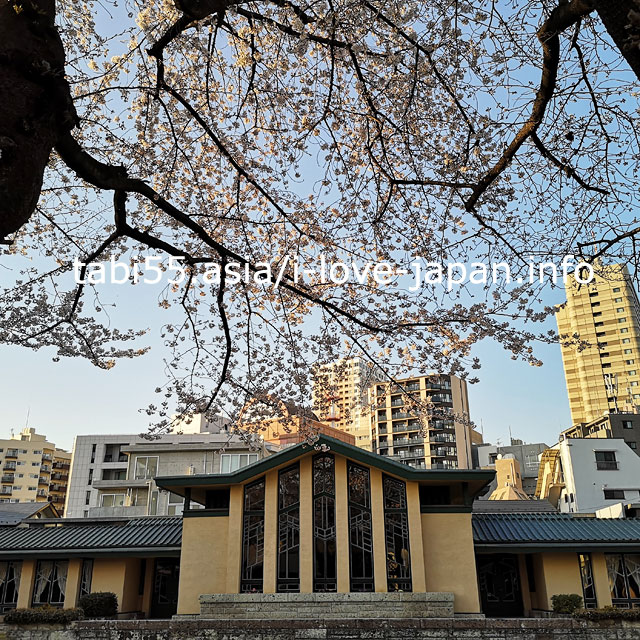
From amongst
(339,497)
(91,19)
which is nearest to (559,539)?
(339,497)

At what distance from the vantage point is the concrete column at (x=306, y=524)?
53.7 feet

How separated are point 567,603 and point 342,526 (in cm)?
633

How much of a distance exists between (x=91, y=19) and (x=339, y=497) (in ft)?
44.1

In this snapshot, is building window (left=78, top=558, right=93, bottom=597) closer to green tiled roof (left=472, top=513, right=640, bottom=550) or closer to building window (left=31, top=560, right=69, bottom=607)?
building window (left=31, top=560, right=69, bottom=607)

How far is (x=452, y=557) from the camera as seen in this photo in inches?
658

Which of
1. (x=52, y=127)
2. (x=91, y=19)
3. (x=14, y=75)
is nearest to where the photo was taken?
(x=14, y=75)

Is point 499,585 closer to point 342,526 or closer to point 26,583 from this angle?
point 342,526

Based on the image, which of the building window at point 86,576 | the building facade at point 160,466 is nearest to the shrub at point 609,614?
the building window at point 86,576

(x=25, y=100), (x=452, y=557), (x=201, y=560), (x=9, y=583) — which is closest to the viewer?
(x=25, y=100)

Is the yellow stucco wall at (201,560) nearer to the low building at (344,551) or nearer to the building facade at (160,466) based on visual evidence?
the low building at (344,551)

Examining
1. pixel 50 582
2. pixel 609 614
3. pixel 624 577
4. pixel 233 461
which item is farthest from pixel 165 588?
Answer: pixel 624 577

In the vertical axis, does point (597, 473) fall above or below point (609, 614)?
above

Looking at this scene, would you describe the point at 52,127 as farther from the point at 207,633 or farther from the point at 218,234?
the point at 207,633

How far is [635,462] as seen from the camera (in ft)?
121
